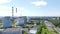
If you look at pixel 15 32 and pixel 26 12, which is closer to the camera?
pixel 15 32

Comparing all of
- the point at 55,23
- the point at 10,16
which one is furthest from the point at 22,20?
the point at 55,23

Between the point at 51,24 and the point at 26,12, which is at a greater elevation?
the point at 26,12

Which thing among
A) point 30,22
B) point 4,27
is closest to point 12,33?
point 4,27

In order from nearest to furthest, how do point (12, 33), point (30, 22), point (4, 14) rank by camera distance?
point (12, 33) < point (4, 14) < point (30, 22)

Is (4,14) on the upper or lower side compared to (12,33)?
upper

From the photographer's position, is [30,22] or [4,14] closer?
[4,14]

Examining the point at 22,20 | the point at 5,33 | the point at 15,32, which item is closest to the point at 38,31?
the point at 15,32

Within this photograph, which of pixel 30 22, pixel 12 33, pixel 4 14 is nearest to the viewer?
pixel 12 33

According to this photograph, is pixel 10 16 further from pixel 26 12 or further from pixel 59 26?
pixel 59 26

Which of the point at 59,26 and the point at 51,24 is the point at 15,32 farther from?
the point at 59,26
